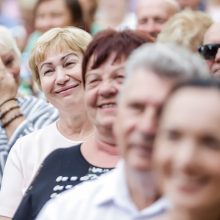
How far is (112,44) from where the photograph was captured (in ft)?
15.1

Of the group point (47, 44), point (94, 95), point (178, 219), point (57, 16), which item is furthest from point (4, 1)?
point (178, 219)

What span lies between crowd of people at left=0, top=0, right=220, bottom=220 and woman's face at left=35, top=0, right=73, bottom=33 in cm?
99

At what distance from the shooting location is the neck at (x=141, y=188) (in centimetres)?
351

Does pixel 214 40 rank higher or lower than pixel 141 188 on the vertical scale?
lower

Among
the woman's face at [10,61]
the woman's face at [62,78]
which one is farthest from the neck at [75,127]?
the woman's face at [10,61]

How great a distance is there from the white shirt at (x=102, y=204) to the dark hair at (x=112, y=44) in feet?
2.63

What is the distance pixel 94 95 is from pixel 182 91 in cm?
152

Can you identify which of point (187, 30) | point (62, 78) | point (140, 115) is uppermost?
point (140, 115)

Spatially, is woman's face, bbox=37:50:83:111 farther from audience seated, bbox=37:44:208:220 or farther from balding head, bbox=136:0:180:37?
balding head, bbox=136:0:180:37

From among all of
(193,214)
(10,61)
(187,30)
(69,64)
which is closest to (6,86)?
(10,61)

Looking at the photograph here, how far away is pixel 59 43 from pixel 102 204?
223cm

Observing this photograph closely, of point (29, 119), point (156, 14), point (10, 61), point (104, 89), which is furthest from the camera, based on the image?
point (156, 14)

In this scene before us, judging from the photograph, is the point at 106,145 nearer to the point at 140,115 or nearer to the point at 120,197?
the point at 120,197

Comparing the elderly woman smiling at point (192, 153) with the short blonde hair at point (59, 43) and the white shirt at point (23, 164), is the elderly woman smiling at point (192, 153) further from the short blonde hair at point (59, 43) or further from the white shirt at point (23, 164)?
the short blonde hair at point (59, 43)
